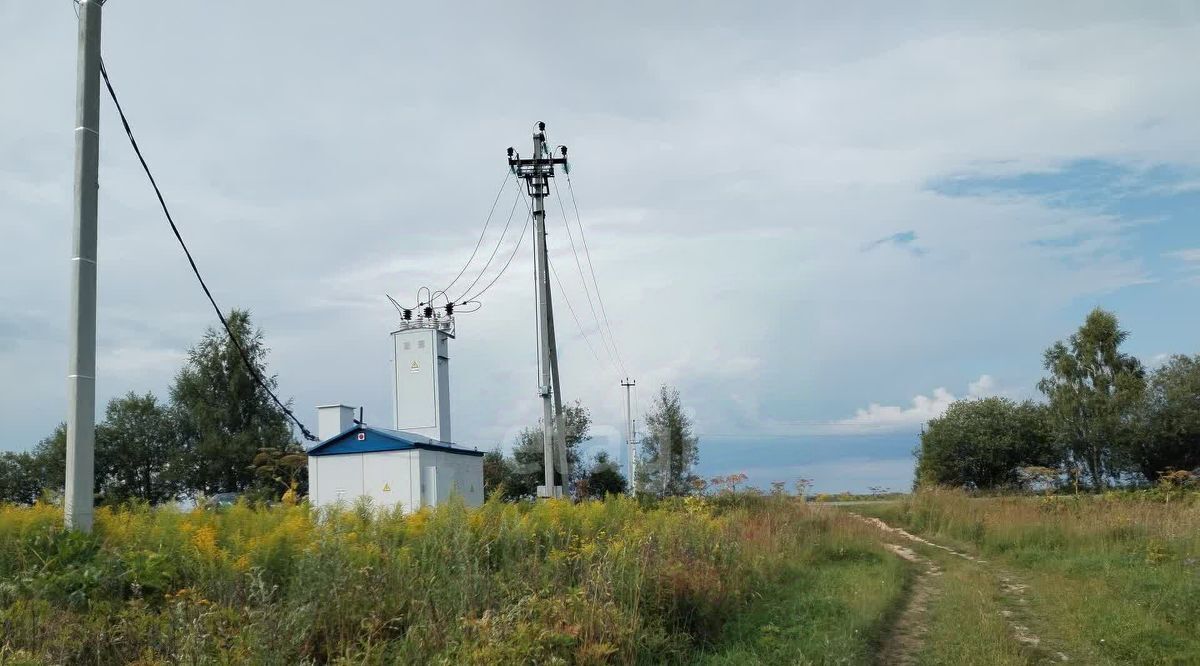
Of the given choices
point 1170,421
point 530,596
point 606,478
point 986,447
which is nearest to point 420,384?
point 606,478

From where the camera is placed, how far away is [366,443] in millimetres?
19234

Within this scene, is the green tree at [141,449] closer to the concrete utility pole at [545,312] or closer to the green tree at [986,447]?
the concrete utility pole at [545,312]

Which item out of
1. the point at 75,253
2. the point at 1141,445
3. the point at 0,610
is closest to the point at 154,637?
the point at 0,610

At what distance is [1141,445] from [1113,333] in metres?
6.60

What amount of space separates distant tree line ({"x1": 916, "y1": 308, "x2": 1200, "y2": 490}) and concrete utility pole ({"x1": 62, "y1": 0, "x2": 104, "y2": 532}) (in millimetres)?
39970

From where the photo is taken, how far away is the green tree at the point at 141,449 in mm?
37469

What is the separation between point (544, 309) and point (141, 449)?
986 inches

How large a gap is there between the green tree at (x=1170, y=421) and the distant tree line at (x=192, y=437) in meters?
38.0

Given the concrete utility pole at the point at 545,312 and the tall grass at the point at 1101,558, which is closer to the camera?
the tall grass at the point at 1101,558

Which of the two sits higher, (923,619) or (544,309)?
(544,309)

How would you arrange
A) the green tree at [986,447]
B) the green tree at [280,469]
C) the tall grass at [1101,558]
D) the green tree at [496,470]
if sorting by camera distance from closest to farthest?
the tall grass at [1101,558] < the green tree at [280,469] < the green tree at [496,470] < the green tree at [986,447]

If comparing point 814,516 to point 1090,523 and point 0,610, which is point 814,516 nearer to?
point 1090,523

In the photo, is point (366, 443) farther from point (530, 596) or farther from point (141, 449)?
point (141, 449)

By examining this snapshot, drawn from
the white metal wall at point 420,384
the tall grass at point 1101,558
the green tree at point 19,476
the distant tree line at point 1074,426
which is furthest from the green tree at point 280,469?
the distant tree line at point 1074,426
